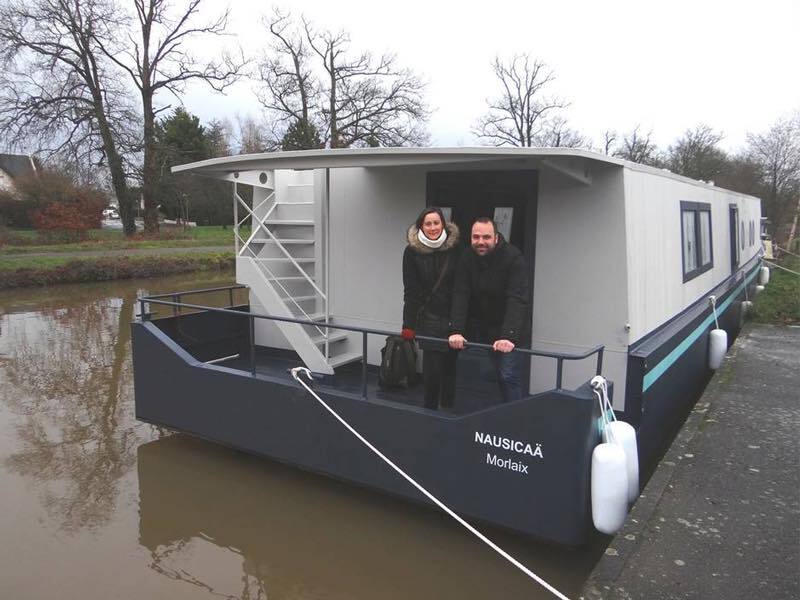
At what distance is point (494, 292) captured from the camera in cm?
415

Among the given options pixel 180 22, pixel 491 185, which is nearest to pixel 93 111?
pixel 180 22

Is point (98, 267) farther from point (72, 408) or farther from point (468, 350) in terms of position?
point (468, 350)

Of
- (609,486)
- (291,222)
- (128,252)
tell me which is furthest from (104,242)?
(609,486)

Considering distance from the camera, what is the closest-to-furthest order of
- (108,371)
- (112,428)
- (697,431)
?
(697,431) < (112,428) < (108,371)

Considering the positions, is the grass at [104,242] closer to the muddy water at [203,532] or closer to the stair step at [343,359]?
the muddy water at [203,532]

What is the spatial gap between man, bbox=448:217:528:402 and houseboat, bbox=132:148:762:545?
23 cm

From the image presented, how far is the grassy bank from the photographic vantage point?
17969mm

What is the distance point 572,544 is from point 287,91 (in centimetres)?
3068

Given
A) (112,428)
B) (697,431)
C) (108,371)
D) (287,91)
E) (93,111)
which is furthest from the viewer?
(287,91)

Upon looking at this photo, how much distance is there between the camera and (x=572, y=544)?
12.0 feet

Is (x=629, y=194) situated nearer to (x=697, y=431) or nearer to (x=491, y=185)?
(x=491, y=185)

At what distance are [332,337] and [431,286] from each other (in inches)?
76.5

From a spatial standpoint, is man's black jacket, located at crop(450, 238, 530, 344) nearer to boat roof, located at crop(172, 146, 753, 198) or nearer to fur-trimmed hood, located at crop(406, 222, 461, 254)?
fur-trimmed hood, located at crop(406, 222, 461, 254)

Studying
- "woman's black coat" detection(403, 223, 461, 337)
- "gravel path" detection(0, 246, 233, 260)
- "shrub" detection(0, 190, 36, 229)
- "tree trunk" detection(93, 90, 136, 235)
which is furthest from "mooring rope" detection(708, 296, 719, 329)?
"shrub" detection(0, 190, 36, 229)
